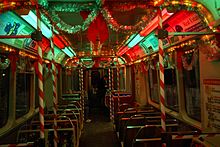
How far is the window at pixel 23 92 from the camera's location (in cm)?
478

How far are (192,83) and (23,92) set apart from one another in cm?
422

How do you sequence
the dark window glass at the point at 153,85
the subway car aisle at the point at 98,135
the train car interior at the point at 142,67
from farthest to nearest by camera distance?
the dark window glass at the point at 153,85
the subway car aisle at the point at 98,135
the train car interior at the point at 142,67

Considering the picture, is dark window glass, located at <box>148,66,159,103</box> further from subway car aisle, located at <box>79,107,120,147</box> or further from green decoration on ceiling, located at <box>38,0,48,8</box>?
green decoration on ceiling, located at <box>38,0,48,8</box>

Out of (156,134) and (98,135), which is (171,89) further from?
(98,135)

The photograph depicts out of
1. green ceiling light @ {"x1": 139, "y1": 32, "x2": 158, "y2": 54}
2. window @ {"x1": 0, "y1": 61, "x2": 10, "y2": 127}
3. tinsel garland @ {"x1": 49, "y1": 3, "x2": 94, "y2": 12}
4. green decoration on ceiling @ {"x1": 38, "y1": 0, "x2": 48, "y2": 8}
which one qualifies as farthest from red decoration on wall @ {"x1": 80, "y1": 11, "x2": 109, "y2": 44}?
green ceiling light @ {"x1": 139, "y1": 32, "x2": 158, "y2": 54}

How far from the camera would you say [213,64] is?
305 centimetres

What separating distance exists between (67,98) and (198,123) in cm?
656

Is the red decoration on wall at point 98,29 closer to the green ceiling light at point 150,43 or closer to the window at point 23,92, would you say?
the window at point 23,92

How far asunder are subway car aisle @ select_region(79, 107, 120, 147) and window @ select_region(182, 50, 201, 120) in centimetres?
269

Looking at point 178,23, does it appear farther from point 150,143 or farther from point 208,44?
point 150,143

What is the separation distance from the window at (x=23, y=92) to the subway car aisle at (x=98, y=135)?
6.86 ft

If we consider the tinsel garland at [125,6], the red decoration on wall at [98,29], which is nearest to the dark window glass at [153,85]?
the red decoration on wall at [98,29]

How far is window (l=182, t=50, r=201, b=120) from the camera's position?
3922 millimetres

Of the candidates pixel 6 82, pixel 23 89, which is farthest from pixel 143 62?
pixel 6 82
